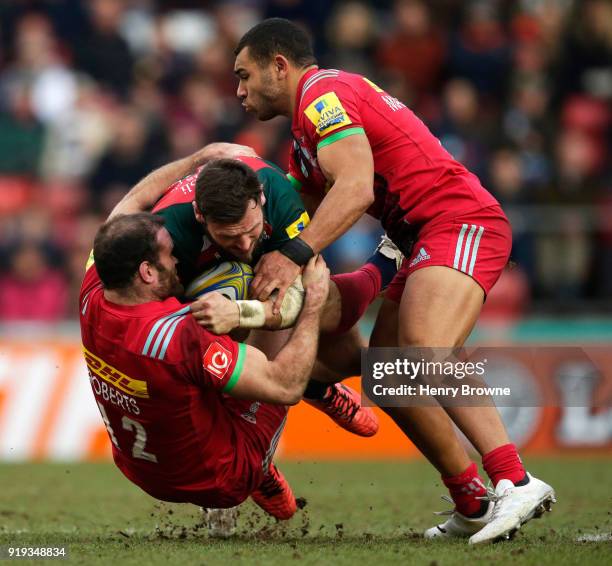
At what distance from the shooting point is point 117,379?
6137mm

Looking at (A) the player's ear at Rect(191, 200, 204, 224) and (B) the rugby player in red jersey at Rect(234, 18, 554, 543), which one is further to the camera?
(B) the rugby player in red jersey at Rect(234, 18, 554, 543)

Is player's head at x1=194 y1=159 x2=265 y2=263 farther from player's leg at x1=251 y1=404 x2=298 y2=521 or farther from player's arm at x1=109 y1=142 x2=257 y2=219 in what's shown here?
player's leg at x1=251 y1=404 x2=298 y2=521

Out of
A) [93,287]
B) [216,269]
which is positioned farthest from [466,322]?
[93,287]

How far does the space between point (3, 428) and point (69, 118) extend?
4034mm

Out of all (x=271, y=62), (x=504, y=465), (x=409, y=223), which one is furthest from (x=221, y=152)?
(x=504, y=465)

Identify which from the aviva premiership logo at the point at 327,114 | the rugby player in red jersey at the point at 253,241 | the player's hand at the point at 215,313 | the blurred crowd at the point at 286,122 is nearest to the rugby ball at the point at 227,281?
the rugby player in red jersey at the point at 253,241

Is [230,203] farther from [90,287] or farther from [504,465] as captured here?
[504,465]

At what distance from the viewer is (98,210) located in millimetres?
12953

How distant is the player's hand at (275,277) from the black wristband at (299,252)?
0.07 feet

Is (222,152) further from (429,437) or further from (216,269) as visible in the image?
(429,437)

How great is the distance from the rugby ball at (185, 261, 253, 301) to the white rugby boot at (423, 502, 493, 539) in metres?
1.68

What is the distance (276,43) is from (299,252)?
1246 mm

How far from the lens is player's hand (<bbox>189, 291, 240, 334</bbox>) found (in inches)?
236

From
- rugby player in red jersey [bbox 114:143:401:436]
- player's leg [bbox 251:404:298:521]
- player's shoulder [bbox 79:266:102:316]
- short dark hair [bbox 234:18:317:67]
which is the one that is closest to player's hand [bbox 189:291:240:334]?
rugby player in red jersey [bbox 114:143:401:436]
